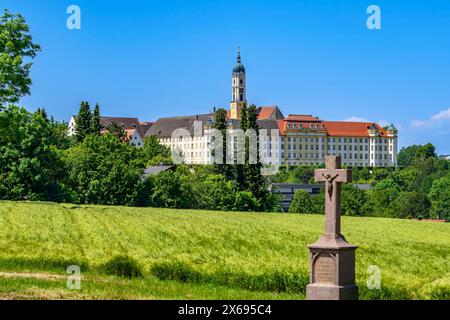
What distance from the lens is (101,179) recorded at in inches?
4090

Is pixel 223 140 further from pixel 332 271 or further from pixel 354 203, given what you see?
pixel 332 271

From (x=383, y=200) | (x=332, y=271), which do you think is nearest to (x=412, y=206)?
(x=383, y=200)

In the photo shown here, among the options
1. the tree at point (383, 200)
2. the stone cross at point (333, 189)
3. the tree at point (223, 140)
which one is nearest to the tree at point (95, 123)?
the tree at point (223, 140)

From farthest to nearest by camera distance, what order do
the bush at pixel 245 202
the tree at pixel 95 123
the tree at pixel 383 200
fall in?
the tree at pixel 383 200 → the tree at pixel 95 123 → the bush at pixel 245 202

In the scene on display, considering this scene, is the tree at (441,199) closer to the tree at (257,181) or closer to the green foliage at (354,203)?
the green foliage at (354,203)

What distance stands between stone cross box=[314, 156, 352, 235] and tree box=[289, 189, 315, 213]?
429 ft

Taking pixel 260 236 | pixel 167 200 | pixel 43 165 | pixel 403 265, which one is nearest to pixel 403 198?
pixel 167 200

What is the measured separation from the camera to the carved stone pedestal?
75.4 feet

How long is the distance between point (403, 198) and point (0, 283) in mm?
149073

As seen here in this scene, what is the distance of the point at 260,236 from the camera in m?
46.8

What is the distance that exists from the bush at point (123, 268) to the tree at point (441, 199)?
452ft

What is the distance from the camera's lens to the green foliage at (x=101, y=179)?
4040 inches

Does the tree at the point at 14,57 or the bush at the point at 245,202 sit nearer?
the tree at the point at 14,57
